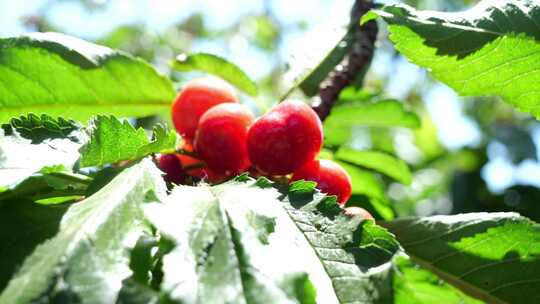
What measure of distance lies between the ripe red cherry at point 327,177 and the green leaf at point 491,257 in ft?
0.79

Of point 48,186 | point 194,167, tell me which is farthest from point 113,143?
point 194,167

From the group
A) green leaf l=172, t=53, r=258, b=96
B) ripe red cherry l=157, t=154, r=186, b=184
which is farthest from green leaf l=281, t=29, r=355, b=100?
ripe red cherry l=157, t=154, r=186, b=184

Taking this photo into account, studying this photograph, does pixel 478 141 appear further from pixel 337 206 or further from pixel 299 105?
pixel 337 206

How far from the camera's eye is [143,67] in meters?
1.86

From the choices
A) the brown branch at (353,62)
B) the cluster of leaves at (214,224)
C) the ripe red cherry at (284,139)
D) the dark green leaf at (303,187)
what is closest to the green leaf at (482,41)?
the cluster of leaves at (214,224)

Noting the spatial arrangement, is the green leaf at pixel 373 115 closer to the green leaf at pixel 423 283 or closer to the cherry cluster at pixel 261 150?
the cherry cluster at pixel 261 150

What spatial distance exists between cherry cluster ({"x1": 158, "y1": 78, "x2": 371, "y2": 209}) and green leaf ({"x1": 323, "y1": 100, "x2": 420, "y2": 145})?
715 mm

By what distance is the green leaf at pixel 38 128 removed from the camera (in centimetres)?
119

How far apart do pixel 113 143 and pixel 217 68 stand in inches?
33.3

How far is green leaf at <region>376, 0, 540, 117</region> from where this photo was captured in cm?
134

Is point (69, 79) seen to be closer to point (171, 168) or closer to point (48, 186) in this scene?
point (171, 168)

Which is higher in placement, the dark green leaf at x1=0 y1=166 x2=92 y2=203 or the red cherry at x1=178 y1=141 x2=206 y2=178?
the red cherry at x1=178 y1=141 x2=206 y2=178

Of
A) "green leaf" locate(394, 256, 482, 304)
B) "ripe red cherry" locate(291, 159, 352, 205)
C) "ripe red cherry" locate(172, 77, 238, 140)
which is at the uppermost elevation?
"ripe red cherry" locate(172, 77, 238, 140)

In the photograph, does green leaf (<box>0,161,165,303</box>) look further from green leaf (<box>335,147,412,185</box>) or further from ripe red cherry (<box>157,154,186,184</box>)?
green leaf (<box>335,147,412,185</box>)
